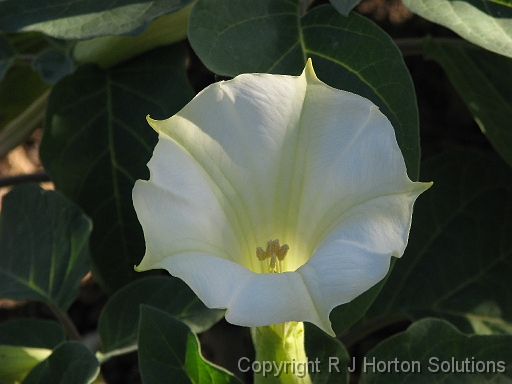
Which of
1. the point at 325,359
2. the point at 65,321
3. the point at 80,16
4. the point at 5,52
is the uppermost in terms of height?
the point at 80,16

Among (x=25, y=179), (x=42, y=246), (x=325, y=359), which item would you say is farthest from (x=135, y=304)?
(x=25, y=179)

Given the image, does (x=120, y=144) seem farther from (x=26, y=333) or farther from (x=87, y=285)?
(x=87, y=285)

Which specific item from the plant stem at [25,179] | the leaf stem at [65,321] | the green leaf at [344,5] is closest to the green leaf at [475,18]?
the green leaf at [344,5]

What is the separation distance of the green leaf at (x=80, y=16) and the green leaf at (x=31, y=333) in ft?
1.50

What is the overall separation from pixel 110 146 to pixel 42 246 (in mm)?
207

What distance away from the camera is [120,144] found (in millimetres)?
1113

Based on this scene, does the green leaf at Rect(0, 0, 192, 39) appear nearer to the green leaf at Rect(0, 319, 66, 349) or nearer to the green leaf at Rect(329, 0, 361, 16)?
the green leaf at Rect(329, 0, 361, 16)

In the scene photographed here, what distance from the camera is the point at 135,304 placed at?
3.35ft

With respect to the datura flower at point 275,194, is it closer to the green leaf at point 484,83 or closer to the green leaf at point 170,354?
the green leaf at point 170,354

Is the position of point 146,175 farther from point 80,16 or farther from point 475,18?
point 475,18

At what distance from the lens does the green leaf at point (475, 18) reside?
86cm

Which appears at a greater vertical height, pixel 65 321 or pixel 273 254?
pixel 273 254

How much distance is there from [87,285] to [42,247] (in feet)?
2.18

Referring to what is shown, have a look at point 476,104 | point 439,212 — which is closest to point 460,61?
point 476,104
